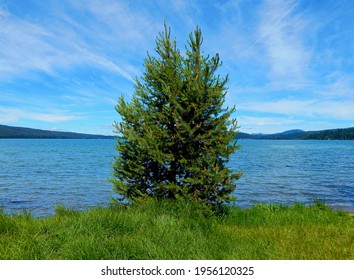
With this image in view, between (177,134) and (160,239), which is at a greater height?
(177,134)

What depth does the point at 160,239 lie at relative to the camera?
617cm

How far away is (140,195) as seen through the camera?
10703 millimetres

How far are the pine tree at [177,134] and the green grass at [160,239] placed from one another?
1.41 meters

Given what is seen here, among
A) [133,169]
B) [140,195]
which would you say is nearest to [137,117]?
[133,169]

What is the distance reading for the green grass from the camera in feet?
18.1

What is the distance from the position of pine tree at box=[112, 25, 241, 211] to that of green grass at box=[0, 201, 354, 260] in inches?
55.5

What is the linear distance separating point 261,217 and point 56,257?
24.4 ft

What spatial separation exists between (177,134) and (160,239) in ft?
14.7

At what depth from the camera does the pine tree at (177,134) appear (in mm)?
9961

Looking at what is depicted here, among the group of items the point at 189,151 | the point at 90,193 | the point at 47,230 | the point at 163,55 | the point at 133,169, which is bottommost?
the point at 90,193

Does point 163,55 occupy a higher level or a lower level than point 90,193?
higher

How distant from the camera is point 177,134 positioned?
10039mm

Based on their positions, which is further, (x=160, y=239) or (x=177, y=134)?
(x=177, y=134)
